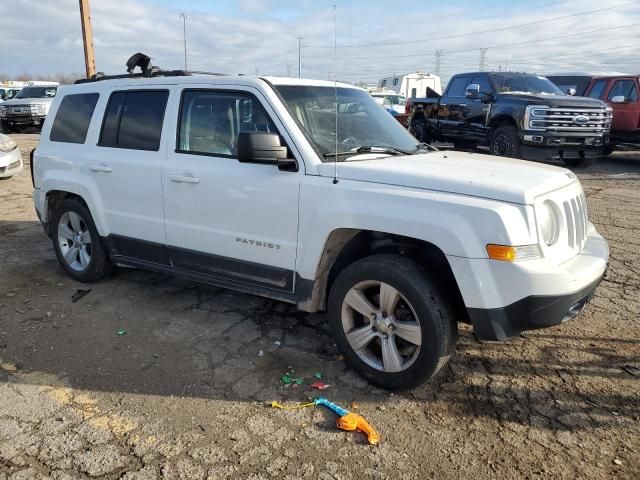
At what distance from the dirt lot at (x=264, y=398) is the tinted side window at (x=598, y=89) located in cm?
1158

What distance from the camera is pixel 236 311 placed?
4.57m

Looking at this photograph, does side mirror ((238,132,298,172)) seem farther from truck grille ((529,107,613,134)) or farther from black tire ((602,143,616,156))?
black tire ((602,143,616,156))

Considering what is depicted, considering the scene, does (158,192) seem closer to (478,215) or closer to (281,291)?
(281,291)

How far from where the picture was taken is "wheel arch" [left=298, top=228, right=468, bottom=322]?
127 inches

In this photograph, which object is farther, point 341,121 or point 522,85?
point 522,85

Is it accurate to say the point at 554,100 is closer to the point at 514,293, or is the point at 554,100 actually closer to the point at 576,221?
the point at 576,221

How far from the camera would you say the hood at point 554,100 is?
10953 mm

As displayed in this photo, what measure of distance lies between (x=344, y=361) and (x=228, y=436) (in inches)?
40.5

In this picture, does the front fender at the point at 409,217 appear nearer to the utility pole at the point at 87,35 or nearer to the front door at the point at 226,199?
the front door at the point at 226,199

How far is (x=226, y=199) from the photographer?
3832mm

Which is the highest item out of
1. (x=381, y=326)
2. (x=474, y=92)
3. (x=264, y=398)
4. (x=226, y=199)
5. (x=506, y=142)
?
(x=474, y=92)

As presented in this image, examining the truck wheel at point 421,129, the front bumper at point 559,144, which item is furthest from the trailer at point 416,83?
the front bumper at point 559,144

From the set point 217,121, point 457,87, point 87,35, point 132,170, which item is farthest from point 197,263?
point 457,87

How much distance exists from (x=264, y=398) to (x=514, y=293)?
5.26 ft
